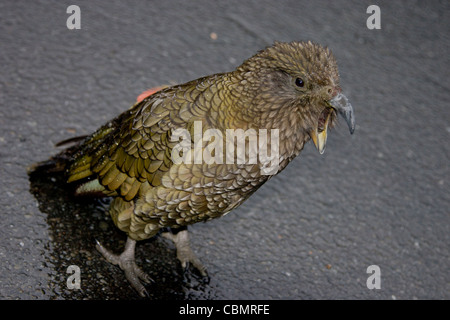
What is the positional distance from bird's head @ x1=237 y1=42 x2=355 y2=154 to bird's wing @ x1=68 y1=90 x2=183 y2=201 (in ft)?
1.67

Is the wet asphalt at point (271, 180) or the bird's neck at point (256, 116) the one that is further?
the wet asphalt at point (271, 180)

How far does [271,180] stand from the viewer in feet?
15.7

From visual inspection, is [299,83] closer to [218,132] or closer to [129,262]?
[218,132]

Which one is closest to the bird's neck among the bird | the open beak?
the bird

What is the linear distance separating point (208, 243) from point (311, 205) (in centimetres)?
96

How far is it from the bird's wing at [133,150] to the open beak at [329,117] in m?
0.80

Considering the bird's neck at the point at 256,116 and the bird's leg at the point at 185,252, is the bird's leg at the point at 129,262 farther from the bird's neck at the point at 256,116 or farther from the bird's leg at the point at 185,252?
the bird's neck at the point at 256,116

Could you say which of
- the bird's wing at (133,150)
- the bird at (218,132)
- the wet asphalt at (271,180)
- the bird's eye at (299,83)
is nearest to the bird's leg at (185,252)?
the wet asphalt at (271,180)

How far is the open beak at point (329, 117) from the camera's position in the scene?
124 inches

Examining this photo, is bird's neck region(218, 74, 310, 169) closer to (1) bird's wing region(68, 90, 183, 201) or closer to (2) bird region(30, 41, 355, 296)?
(2) bird region(30, 41, 355, 296)

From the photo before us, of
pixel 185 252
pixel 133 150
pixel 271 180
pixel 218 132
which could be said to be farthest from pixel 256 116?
pixel 271 180

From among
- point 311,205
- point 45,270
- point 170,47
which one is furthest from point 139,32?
point 45,270

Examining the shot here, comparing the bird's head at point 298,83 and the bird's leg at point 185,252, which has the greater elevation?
the bird's head at point 298,83
